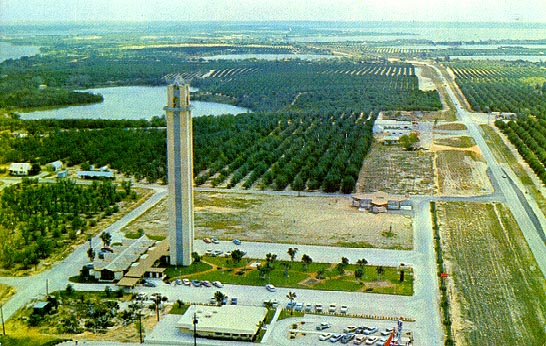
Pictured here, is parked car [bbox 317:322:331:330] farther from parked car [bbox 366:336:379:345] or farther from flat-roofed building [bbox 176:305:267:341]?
flat-roofed building [bbox 176:305:267:341]

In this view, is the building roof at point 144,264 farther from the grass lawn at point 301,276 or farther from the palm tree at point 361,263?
the palm tree at point 361,263

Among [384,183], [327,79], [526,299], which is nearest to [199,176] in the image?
[384,183]

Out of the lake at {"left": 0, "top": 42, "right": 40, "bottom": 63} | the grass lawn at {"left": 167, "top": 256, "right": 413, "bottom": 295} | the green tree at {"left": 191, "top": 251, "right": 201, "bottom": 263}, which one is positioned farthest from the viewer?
the lake at {"left": 0, "top": 42, "right": 40, "bottom": 63}

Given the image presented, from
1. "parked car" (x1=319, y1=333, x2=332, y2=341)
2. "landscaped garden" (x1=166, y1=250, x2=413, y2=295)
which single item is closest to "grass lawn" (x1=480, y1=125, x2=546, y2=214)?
"landscaped garden" (x1=166, y1=250, x2=413, y2=295)

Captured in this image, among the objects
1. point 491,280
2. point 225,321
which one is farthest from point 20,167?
point 491,280

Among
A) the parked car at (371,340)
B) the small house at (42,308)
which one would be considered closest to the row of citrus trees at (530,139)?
the parked car at (371,340)

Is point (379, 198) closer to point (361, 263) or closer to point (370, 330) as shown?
point (361, 263)

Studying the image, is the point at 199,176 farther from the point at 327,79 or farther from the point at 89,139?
the point at 327,79
